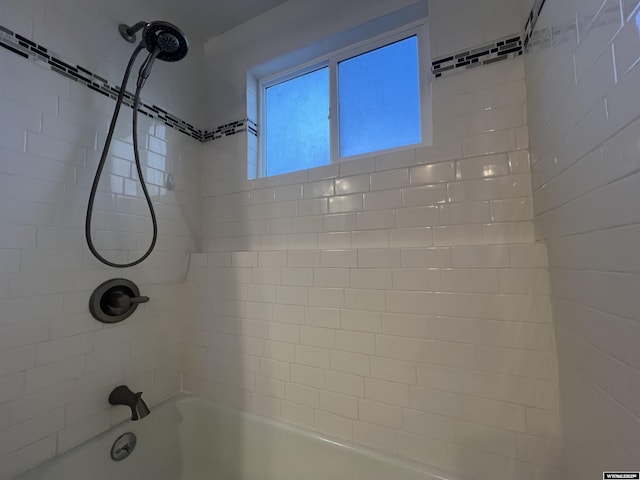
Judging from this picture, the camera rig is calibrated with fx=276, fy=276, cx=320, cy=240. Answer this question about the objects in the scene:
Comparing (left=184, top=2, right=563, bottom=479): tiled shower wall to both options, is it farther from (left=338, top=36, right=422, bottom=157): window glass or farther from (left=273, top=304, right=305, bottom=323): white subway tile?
(left=338, top=36, right=422, bottom=157): window glass

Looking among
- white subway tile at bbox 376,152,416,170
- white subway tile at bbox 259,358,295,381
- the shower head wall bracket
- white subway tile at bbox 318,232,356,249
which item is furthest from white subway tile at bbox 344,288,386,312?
the shower head wall bracket

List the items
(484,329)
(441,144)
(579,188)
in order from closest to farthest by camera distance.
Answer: (579,188) → (484,329) → (441,144)

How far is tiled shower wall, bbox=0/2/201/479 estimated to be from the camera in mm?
929

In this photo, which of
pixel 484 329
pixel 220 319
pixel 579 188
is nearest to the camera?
pixel 579 188

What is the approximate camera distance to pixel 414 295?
1053mm

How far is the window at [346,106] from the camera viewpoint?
51.7 inches

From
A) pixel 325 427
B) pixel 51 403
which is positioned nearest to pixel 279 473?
pixel 325 427

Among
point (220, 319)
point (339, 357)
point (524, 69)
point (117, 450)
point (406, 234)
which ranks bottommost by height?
point (117, 450)

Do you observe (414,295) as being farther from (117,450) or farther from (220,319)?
(117,450)

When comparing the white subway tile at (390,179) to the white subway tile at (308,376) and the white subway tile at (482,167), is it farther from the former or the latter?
the white subway tile at (308,376)

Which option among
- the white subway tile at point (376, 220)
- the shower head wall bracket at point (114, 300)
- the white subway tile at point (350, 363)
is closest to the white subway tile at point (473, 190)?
the white subway tile at point (376, 220)

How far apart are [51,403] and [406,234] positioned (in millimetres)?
1479

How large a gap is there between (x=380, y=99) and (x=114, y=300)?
61.0 inches

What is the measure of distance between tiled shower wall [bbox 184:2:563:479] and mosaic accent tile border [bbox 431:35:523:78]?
4cm
